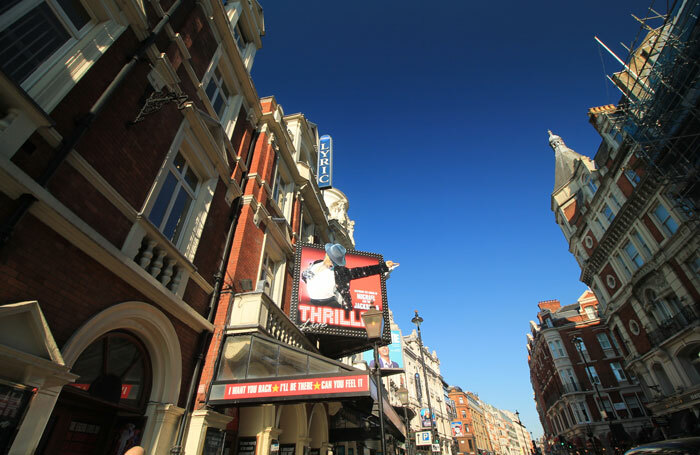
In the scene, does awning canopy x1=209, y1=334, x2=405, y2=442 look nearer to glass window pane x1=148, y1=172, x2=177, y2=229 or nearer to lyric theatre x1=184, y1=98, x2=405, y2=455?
lyric theatre x1=184, y1=98, x2=405, y2=455

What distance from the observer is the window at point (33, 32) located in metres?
4.59

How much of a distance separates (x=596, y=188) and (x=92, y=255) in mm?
36527

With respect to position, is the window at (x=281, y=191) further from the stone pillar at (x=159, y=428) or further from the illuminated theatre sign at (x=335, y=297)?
the stone pillar at (x=159, y=428)

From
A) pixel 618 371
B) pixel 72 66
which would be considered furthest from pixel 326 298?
pixel 618 371

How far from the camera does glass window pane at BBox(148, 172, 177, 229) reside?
718cm

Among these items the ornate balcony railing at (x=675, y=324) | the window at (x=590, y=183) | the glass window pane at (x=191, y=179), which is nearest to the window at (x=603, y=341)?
the ornate balcony railing at (x=675, y=324)

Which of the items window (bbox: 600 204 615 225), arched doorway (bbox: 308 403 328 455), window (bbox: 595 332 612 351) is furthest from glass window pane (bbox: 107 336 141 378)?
window (bbox: 595 332 612 351)

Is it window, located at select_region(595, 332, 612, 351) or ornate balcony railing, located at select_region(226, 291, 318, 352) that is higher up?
window, located at select_region(595, 332, 612, 351)

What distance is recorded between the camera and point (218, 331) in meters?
8.11

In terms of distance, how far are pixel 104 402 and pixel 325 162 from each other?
17697mm

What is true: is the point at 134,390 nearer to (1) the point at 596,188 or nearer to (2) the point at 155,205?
(2) the point at 155,205

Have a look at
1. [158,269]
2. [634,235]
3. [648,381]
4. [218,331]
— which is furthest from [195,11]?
[648,381]

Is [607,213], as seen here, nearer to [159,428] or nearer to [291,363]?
[291,363]

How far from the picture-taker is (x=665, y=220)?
21.2 meters
